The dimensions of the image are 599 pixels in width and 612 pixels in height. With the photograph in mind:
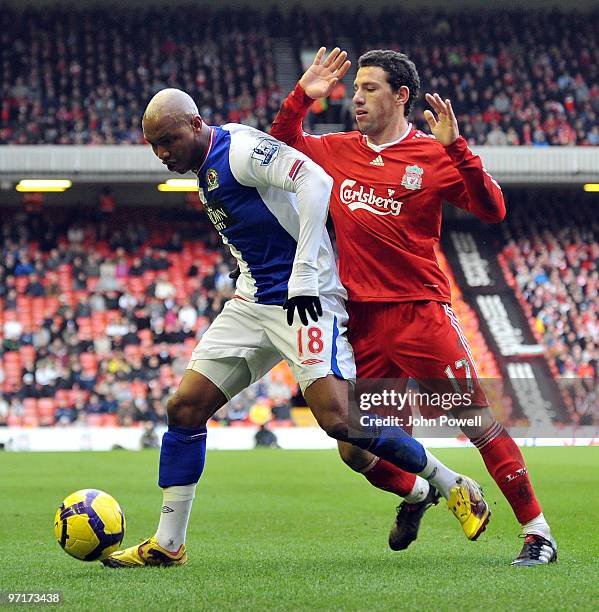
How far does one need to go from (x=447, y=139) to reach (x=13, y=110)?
76.5 feet

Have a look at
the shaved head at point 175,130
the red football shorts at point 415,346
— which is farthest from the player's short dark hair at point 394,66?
the red football shorts at point 415,346

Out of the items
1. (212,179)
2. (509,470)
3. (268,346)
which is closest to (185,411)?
(268,346)

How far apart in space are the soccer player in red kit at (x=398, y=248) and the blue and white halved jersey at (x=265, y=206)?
23 centimetres

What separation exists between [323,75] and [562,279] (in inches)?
866

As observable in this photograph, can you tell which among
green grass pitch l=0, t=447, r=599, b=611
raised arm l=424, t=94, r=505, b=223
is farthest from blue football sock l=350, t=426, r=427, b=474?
raised arm l=424, t=94, r=505, b=223

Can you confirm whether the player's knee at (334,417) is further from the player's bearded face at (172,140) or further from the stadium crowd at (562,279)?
the stadium crowd at (562,279)

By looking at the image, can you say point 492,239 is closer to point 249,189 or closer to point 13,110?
point 13,110

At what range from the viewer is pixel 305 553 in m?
6.18

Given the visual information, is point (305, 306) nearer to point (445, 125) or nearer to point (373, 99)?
point (445, 125)

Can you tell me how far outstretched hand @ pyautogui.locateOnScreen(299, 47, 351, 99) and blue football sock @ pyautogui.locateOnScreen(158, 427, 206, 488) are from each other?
187 cm

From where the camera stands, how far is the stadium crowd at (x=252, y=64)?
27.2 metres

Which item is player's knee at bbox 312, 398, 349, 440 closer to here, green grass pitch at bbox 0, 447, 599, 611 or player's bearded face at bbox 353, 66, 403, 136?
green grass pitch at bbox 0, 447, 599, 611

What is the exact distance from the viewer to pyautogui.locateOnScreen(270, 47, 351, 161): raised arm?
5.84 m

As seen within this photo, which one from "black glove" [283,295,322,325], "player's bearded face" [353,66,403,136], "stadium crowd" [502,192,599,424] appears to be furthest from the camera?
"stadium crowd" [502,192,599,424]
